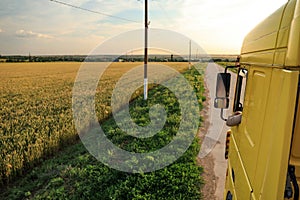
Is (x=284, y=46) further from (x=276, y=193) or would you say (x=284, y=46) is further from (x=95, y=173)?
(x=95, y=173)

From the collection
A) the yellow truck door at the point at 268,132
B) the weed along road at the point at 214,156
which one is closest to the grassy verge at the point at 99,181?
the weed along road at the point at 214,156

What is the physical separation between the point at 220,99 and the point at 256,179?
142cm

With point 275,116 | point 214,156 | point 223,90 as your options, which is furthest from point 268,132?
point 214,156

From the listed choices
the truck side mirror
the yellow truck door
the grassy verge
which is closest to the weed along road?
the grassy verge

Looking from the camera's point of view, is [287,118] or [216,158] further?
[216,158]

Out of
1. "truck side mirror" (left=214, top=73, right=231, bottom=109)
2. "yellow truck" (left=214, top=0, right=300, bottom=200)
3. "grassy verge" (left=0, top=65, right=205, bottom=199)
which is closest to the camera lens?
"yellow truck" (left=214, top=0, right=300, bottom=200)

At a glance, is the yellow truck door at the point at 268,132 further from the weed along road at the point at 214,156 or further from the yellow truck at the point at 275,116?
the weed along road at the point at 214,156

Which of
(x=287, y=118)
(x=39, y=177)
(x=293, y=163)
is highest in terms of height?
(x=287, y=118)

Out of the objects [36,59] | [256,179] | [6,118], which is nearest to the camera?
[256,179]

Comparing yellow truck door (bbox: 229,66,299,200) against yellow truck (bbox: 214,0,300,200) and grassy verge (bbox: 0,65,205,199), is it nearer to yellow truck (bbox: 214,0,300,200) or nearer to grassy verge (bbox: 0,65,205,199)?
yellow truck (bbox: 214,0,300,200)

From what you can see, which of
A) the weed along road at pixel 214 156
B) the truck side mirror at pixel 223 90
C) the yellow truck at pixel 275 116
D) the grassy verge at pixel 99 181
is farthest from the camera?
the weed along road at pixel 214 156

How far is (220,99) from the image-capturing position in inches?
112

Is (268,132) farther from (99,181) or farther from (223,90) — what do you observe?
(99,181)

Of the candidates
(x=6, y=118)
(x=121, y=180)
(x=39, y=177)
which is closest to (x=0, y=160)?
(x=39, y=177)
